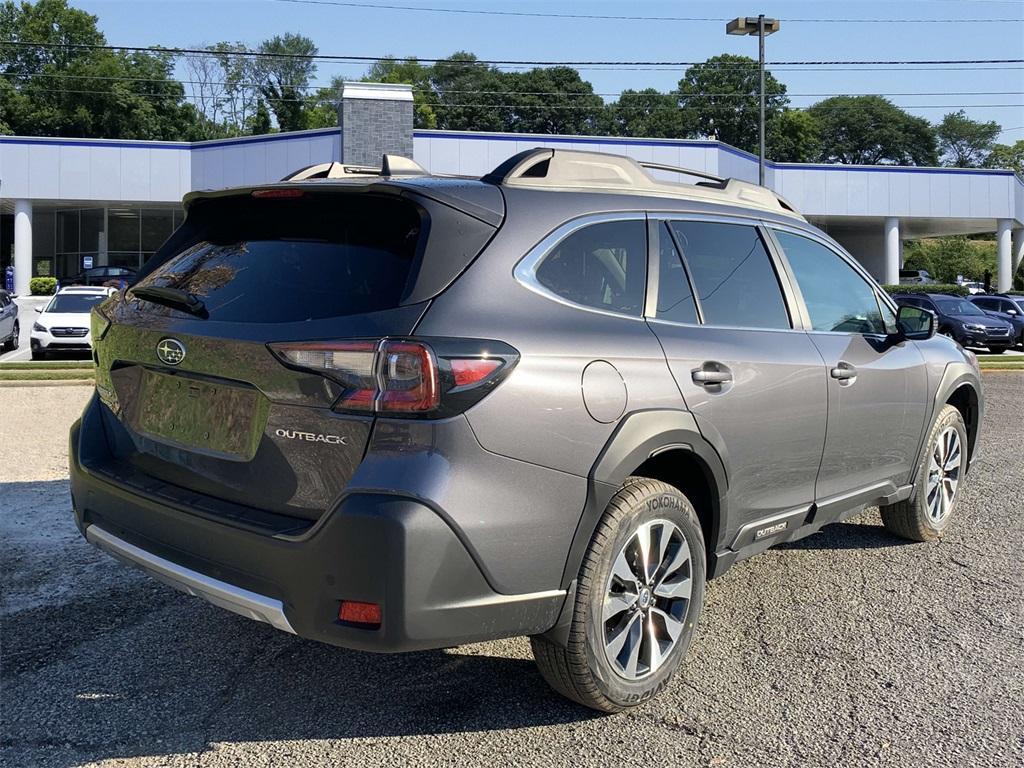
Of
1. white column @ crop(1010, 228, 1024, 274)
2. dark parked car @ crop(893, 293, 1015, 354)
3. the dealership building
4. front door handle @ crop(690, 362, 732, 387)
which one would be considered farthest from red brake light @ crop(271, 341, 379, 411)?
white column @ crop(1010, 228, 1024, 274)

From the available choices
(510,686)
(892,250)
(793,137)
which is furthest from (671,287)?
(793,137)

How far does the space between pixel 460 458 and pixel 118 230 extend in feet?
146

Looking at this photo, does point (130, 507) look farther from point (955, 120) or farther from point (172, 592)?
point (955, 120)

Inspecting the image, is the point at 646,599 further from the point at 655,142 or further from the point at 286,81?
the point at 286,81

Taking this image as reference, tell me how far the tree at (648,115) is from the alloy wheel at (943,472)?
305 ft

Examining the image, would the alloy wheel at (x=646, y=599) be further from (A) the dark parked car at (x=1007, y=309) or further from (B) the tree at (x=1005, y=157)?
(B) the tree at (x=1005, y=157)

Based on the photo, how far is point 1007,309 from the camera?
25.5 m

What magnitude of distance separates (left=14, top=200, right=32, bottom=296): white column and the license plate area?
39387 millimetres

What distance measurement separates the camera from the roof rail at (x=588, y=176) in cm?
327

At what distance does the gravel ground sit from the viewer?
3.03 meters

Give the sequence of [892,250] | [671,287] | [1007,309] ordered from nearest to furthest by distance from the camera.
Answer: [671,287] < [1007,309] < [892,250]

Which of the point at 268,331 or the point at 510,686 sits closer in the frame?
the point at 268,331

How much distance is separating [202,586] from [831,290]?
334 centimetres

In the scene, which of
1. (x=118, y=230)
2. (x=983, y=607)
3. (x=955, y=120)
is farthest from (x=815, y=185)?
(x=955, y=120)
